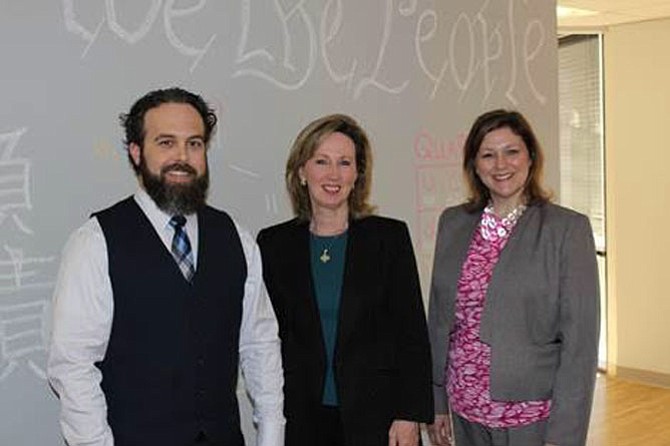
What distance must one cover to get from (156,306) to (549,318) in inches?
37.6

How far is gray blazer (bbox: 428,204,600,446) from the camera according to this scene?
73.5 inches

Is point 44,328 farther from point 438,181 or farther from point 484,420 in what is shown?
point 438,181

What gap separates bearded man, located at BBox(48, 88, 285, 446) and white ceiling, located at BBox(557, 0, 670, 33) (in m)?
3.26

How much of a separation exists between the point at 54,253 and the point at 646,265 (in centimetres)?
428

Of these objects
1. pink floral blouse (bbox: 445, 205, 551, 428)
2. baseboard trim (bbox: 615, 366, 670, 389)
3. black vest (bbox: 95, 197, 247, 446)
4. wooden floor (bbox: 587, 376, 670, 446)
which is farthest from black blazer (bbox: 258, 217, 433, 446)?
baseboard trim (bbox: 615, 366, 670, 389)

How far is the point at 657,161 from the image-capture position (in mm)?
5004

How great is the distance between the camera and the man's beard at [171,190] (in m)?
1.60

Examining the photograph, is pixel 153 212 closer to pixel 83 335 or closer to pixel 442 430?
pixel 83 335

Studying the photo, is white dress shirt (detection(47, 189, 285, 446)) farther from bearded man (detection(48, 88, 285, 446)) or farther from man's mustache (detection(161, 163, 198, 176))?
man's mustache (detection(161, 163, 198, 176))

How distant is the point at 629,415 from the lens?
453 centimetres

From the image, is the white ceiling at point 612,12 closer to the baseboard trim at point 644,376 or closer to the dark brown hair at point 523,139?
the baseboard trim at point 644,376

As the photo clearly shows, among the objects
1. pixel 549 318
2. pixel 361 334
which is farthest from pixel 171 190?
pixel 549 318

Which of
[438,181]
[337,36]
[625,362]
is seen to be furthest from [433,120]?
[625,362]

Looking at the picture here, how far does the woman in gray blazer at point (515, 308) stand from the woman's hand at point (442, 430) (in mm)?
50
